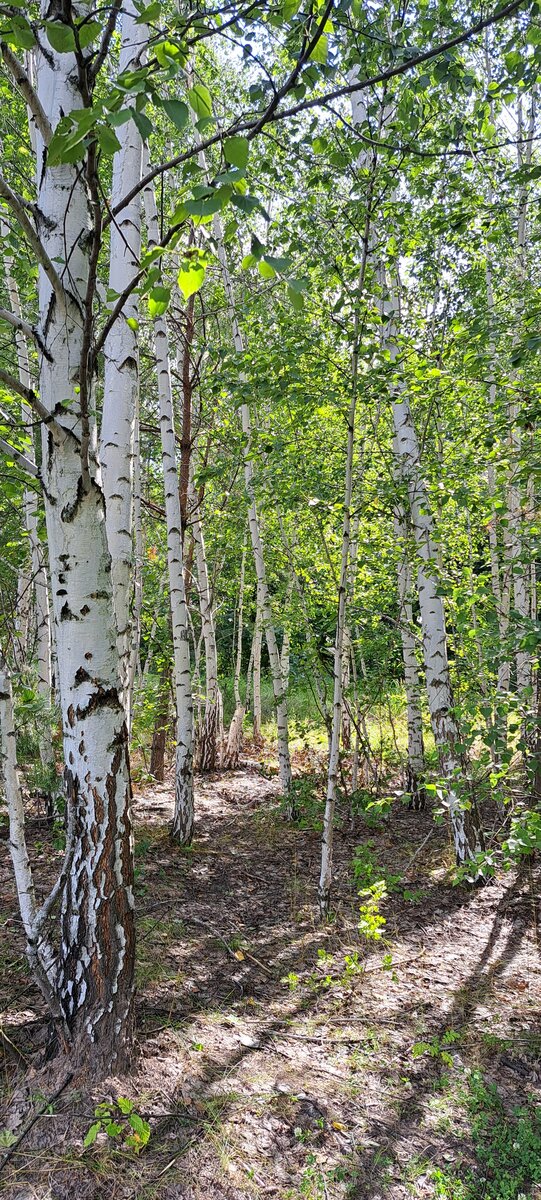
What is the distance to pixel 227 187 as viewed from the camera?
1348 mm

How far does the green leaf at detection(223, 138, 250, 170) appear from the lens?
1276 mm

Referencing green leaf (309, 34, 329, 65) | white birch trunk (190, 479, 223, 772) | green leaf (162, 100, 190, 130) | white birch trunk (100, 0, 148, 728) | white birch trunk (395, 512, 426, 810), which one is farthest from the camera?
white birch trunk (190, 479, 223, 772)

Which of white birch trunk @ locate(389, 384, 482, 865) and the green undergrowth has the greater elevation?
white birch trunk @ locate(389, 384, 482, 865)

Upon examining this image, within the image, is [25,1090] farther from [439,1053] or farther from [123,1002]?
[439,1053]

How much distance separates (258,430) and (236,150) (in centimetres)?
429

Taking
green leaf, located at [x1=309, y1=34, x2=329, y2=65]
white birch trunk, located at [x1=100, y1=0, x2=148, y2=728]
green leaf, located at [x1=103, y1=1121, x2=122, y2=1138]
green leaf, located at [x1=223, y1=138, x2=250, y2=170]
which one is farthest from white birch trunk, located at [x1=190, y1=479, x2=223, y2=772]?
green leaf, located at [x1=223, y1=138, x2=250, y2=170]

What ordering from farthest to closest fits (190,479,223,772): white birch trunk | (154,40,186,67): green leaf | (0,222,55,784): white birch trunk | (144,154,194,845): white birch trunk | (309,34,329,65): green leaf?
1. (190,479,223,772): white birch trunk
2. (0,222,55,784): white birch trunk
3. (144,154,194,845): white birch trunk
4. (309,34,329,65): green leaf
5. (154,40,186,67): green leaf

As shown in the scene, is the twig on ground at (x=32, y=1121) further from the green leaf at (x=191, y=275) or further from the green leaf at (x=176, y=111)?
the green leaf at (x=176, y=111)

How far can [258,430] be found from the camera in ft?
18.2

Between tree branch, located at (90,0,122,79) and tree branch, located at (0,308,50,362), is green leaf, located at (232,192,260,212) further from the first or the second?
tree branch, located at (0,308,50,362)

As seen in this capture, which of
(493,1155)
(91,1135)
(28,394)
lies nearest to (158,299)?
(28,394)

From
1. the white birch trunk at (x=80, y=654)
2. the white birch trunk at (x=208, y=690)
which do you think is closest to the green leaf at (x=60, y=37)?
the white birch trunk at (x=80, y=654)

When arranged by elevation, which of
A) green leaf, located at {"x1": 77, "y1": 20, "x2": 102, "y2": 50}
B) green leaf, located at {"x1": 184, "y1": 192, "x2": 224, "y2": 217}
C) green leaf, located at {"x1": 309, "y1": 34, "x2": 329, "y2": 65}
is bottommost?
green leaf, located at {"x1": 184, "y1": 192, "x2": 224, "y2": 217}

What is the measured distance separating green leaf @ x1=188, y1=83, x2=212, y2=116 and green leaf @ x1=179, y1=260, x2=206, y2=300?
313mm
